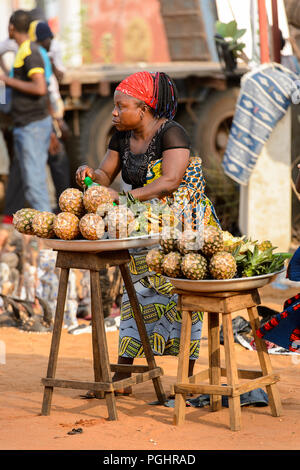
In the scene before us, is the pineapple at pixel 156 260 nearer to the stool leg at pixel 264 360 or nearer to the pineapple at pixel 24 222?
the stool leg at pixel 264 360

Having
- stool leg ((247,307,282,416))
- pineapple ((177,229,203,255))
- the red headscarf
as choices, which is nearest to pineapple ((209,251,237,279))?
pineapple ((177,229,203,255))

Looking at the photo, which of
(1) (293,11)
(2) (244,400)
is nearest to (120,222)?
Answer: (2) (244,400)

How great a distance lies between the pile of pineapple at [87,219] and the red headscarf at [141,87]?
0.63 m

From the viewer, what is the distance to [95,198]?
412 centimetres

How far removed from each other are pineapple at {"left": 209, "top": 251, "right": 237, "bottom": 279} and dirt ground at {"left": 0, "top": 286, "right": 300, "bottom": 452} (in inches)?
30.7

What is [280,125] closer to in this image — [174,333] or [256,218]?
[256,218]

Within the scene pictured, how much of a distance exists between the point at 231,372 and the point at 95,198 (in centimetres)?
109

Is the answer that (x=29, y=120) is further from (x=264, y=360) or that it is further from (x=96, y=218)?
(x=264, y=360)

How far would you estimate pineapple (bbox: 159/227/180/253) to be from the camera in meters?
4.10

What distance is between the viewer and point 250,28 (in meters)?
8.70

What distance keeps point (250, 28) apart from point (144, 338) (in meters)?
5.14

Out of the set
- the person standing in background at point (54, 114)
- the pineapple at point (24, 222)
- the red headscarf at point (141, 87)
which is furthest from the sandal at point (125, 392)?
the person standing in background at point (54, 114)

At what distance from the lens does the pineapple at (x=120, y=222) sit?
13.3 ft

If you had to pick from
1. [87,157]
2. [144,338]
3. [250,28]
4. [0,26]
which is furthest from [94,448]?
[0,26]
